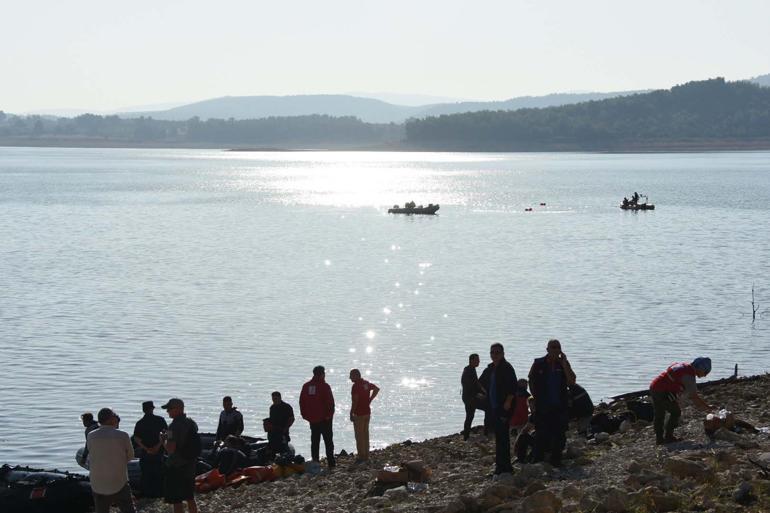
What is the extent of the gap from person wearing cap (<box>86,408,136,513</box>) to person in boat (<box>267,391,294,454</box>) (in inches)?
179

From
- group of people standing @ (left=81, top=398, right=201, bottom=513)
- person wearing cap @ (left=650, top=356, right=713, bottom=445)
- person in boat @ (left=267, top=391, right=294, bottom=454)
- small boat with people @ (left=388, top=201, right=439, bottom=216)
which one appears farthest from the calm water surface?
person wearing cap @ (left=650, top=356, right=713, bottom=445)

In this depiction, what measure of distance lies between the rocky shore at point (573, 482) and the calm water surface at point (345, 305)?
578 cm

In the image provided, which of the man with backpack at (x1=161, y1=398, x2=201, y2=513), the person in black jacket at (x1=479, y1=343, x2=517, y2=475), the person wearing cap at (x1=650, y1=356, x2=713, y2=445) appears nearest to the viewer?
the man with backpack at (x1=161, y1=398, x2=201, y2=513)

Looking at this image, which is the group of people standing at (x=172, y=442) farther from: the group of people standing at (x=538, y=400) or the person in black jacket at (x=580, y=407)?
the person in black jacket at (x=580, y=407)

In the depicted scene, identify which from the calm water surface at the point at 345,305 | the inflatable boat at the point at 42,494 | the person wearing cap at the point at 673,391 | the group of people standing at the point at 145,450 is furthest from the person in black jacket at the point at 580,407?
the inflatable boat at the point at 42,494

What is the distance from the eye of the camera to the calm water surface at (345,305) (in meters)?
27.1

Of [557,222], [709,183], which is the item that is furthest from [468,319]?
[709,183]

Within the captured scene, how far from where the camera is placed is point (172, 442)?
43.3 ft

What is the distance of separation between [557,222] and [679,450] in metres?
73.2

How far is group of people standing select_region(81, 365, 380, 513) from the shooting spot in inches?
491

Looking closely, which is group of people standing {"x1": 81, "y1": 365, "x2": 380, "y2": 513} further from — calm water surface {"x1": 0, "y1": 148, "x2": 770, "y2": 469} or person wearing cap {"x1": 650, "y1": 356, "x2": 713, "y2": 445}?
calm water surface {"x1": 0, "y1": 148, "x2": 770, "y2": 469}

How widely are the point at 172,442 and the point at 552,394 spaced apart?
472 cm

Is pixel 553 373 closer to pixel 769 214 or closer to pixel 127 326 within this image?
pixel 127 326

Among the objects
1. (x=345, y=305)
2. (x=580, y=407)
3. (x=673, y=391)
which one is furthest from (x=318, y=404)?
(x=345, y=305)
